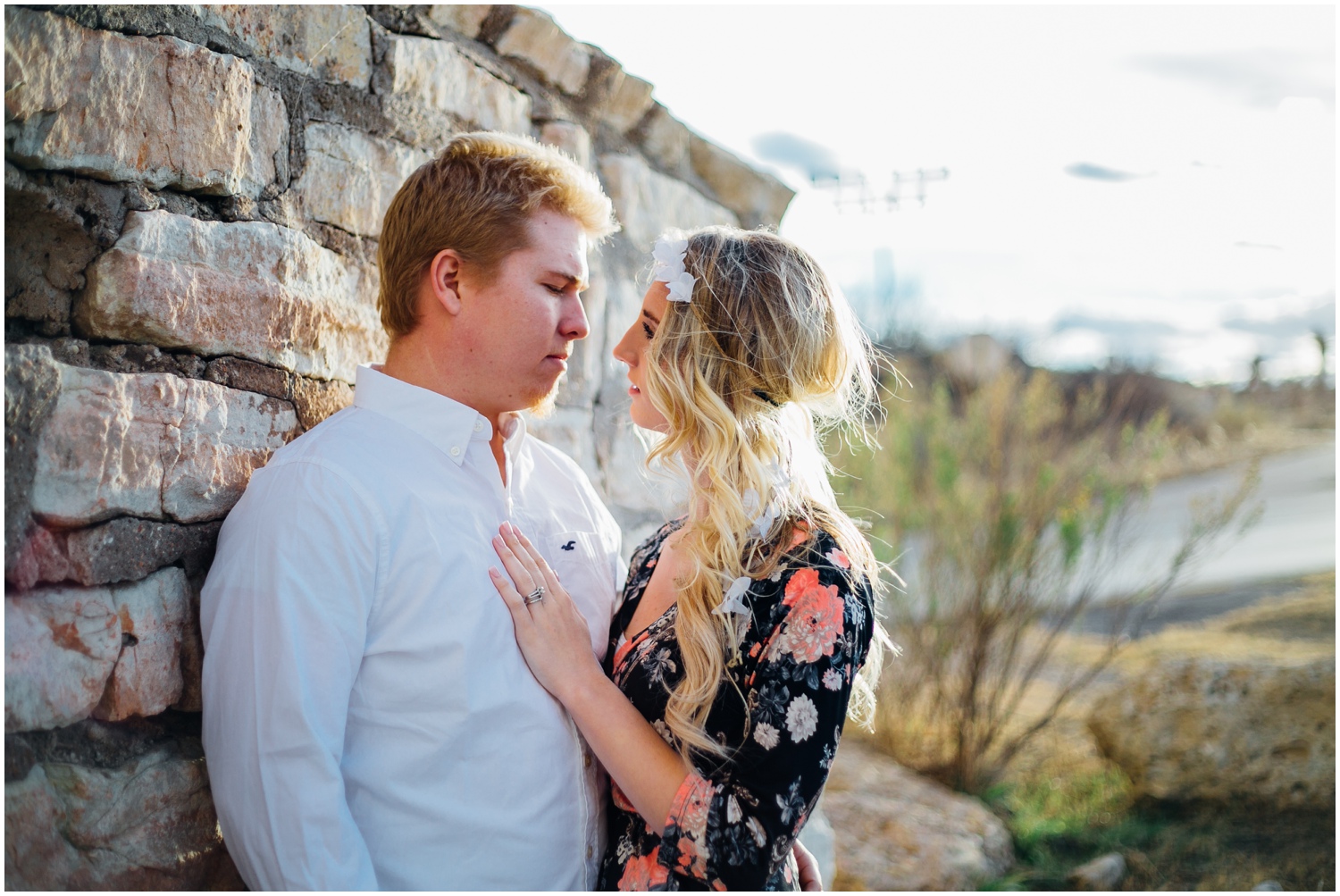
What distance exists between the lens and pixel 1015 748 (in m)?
4.72

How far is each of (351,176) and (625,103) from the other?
3.34 ft

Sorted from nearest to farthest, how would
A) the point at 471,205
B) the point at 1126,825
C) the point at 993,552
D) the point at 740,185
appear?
1. the point at 471,205
2. the point at 740,185
3. the point at 1126,825
4. the point at 993,552

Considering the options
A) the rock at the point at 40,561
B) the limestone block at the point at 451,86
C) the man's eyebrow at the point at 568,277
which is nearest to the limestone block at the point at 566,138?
the limestone block at the point at 451,86

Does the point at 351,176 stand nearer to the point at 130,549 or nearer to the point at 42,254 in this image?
the point at 42,254

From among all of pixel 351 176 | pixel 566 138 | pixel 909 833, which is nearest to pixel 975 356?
pixel 909 833

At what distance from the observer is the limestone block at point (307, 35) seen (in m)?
1.54

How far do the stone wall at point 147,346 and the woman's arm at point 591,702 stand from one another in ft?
1.62

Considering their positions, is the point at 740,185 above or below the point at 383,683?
above

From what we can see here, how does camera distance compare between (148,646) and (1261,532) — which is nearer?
(148,646)

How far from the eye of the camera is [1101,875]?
12.7 ft

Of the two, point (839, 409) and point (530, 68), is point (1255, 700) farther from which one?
point (530, 68)

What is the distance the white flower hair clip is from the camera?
5.59ft

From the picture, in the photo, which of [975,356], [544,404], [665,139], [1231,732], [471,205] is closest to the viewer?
[471,205]

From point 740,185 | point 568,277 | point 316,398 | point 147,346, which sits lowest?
point 316,398
